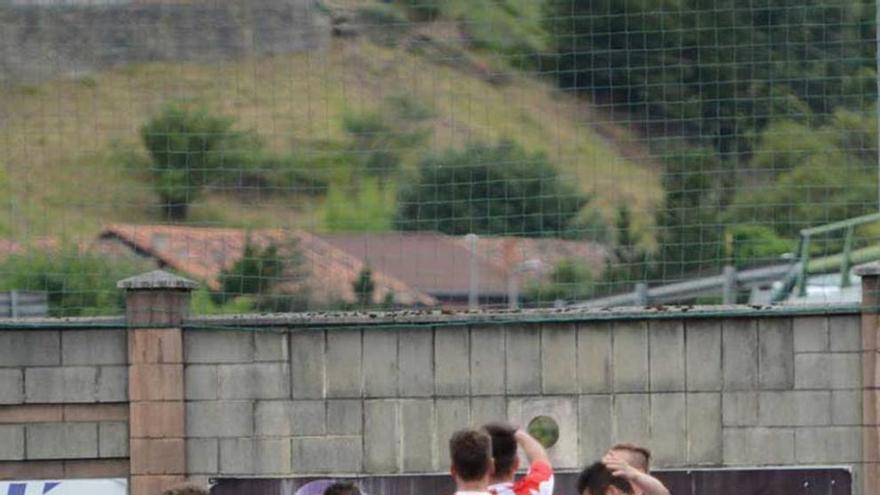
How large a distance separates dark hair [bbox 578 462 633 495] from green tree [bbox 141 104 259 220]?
632 cm

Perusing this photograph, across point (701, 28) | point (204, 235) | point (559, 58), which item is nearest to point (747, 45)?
point (701, 28)

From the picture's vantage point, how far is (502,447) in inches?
319

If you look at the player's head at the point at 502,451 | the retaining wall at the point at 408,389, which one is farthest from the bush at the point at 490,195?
the player's head at the point at 502,451

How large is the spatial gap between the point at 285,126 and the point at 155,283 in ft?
6.07

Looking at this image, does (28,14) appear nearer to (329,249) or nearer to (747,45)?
(329,249)

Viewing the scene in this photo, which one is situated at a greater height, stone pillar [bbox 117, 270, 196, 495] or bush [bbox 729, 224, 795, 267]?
bush [bbox 729, 224, 795, 267]

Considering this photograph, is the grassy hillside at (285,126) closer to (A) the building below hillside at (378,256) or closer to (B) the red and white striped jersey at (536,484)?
(A) the building below hillside at (378,256)

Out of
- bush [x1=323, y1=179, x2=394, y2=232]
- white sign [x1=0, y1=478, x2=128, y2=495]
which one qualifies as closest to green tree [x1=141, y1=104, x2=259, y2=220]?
bush [x1=323, y1=179, x2=394, y2=232]

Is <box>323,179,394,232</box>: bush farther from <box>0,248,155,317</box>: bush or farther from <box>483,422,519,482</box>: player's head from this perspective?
<box>483,422,519,482</box>: player's head

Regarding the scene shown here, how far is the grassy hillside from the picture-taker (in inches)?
544

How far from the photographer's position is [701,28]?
529 inches

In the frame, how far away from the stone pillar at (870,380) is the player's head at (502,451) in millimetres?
4819

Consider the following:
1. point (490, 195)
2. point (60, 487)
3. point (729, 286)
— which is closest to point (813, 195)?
point (729, 286)

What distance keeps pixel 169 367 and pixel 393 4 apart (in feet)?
11.7
